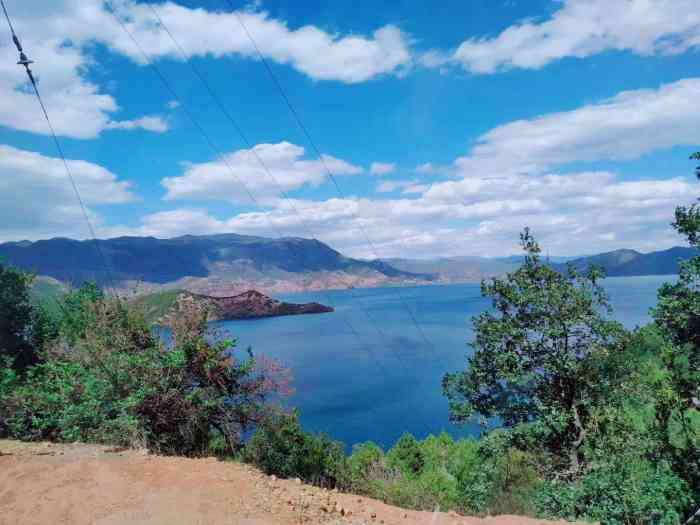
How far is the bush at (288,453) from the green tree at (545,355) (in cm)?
433

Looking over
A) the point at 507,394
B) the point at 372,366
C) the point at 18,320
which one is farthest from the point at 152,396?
the point at 372,366

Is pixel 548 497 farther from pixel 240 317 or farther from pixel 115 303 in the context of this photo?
pixel 240 317

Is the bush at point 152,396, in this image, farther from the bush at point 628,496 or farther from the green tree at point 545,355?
the bush at point 628,496

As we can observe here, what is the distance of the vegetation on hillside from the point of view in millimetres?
10961

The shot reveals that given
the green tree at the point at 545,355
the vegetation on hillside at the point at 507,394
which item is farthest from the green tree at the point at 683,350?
the green tree at the point at 545,355

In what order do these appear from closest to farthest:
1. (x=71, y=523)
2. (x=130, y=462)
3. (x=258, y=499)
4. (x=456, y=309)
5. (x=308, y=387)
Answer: (x=71, y=523) → (x=258, y=499) → (x=130, y=462) → (x=308, y=387) → (x=456, y=309)

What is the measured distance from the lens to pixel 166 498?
7.39 metres

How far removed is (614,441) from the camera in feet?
33.7

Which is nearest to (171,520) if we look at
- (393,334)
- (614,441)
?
(614,441)

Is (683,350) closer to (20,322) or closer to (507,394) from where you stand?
(507,394)

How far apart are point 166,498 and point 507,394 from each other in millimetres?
9333

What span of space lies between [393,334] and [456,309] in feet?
145

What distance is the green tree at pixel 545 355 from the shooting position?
39.3 ft

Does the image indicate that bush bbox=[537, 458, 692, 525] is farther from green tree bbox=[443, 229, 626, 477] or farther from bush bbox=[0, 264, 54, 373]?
bush bbox=[0, 264, 54, 373]
